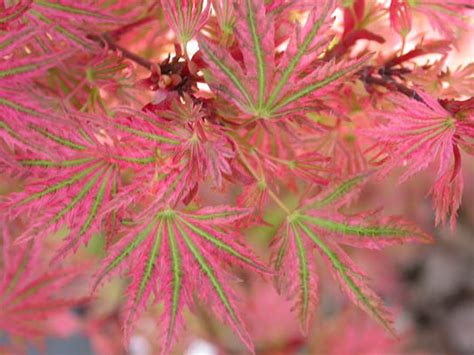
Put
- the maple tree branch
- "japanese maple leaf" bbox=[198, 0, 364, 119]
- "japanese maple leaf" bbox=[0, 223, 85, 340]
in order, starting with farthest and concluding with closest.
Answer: "japanese maple leaf" bbox=[0, 223, 85, 340], the maple tree branch, "japanese maple leaf" bbox=[198, 0, 364, 119]

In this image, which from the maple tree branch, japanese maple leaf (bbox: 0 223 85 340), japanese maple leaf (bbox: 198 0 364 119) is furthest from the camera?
japanese maple leaf (bbox: 0 223 85 340)

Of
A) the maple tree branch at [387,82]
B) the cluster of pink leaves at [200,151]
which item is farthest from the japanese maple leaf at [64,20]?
the maple tree branch at [387,82]

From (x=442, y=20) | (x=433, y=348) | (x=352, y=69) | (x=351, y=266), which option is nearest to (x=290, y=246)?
(x=351, y=266)

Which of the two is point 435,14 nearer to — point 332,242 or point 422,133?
point 422,133

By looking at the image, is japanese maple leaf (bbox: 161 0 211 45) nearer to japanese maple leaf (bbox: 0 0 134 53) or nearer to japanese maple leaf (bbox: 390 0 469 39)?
japanese maple leaf (bbox: 0 0 134 53)

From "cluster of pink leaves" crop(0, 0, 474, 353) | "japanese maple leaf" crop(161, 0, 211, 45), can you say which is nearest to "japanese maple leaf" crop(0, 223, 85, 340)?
"cluster of pink leaves" crop(0, 0, 474, 353)

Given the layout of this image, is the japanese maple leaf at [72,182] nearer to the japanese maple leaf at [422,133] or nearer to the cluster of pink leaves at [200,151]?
the cluster of pink leaves at [200,151]

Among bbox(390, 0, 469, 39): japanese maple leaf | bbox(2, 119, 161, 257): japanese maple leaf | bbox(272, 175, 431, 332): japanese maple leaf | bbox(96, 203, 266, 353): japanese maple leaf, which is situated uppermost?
bbox(2, 119, 161, 257): japanese maple leaf
